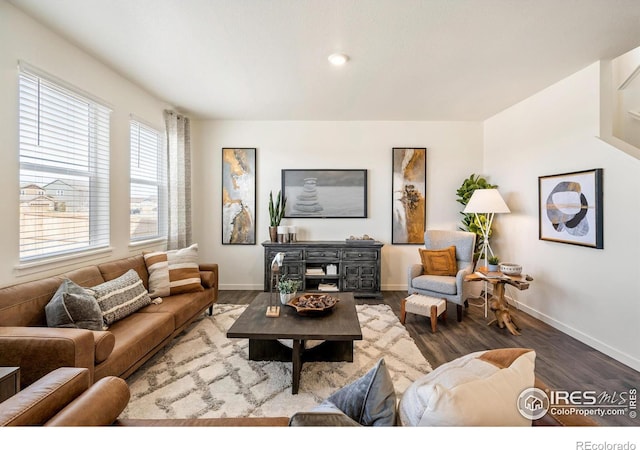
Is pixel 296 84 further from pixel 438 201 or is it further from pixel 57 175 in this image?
pixel 438 201

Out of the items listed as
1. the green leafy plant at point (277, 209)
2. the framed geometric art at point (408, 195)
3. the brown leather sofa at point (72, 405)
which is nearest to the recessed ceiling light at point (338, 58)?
the framed geometric art at point (408, 195)

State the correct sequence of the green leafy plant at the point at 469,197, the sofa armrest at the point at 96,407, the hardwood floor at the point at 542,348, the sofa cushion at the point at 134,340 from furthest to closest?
the green leafy plant at the point at 469,197 → the hardwood floor at the point at 542,348 → the sofa cushion at the point at 134,340 → the sofa armrest at the point at 96,407

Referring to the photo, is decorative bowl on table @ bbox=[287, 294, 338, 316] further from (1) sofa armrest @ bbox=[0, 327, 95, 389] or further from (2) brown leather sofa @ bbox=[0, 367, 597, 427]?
(1) sofa armrest @ bbox=[0, 327, 95, 389]

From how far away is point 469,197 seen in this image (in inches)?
169

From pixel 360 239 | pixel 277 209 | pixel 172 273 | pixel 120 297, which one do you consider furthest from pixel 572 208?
pixel 120 297

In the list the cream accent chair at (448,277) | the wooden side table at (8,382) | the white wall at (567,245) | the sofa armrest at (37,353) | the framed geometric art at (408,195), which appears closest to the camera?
the wooden side table at (8,382)

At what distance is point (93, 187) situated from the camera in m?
2.79

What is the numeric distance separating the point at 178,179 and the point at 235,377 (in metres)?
2.90

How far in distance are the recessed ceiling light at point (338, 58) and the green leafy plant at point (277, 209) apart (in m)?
2.25

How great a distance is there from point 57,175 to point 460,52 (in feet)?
12.2

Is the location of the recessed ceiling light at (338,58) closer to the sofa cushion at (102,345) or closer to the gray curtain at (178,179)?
the gray curtain at (178,179)

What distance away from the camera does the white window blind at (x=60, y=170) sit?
217 centimetres

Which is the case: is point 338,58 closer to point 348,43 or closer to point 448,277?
point 348,43

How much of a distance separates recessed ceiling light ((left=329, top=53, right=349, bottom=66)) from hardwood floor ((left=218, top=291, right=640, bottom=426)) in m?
2.81
